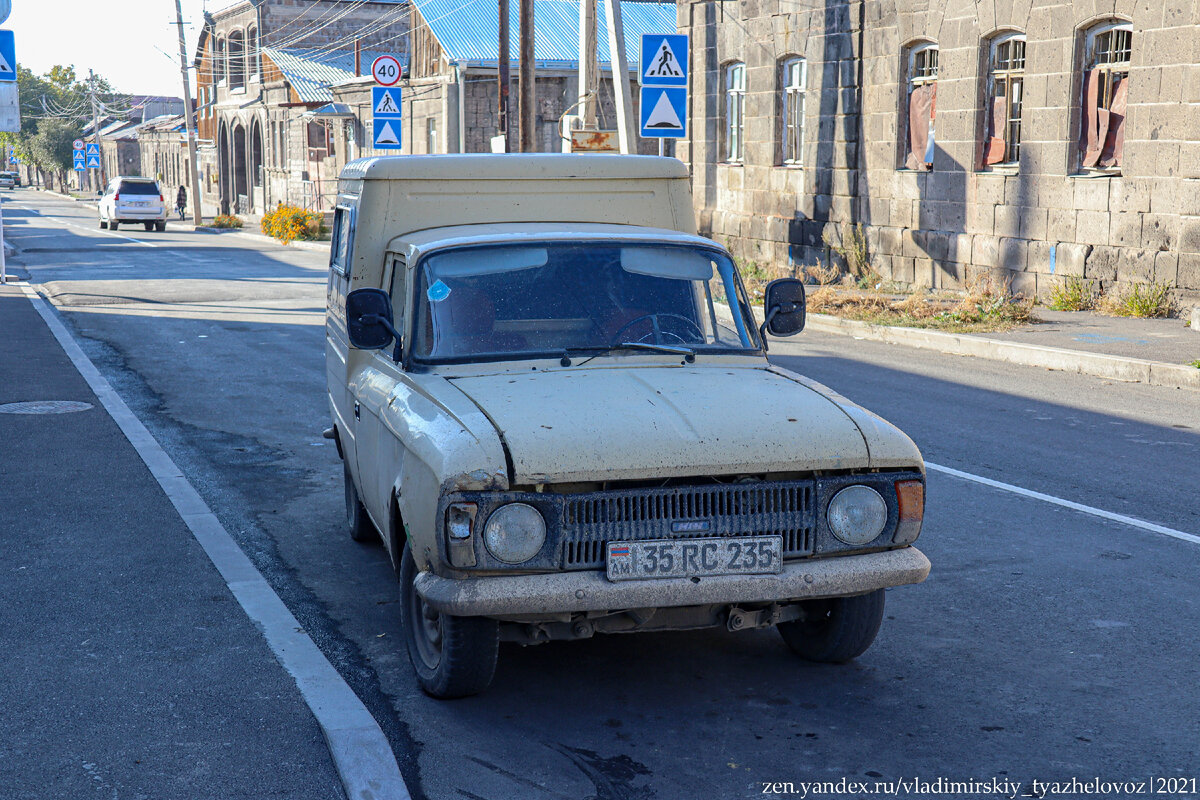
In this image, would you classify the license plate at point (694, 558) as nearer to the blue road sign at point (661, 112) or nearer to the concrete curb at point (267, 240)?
the blue road sign at point (661, 112)

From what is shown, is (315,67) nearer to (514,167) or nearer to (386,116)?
(386,116)

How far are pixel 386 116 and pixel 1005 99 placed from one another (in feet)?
41.2

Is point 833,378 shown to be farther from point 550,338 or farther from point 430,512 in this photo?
point 430,512

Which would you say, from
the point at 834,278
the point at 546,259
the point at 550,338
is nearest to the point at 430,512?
the point at 550,338

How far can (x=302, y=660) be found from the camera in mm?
4941

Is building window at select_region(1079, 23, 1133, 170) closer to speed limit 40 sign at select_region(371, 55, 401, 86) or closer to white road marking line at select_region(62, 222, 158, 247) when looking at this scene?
speed limit 40 sign at select_region(371, 55, 401, 86)

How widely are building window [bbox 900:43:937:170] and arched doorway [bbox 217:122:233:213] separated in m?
49.5

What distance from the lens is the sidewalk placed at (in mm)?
3951

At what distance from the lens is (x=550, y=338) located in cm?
523

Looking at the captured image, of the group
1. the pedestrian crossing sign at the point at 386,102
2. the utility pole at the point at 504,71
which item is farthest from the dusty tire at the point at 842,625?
the pedestrian crossing sign at the point at 386,102

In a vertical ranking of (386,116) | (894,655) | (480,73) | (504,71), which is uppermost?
(480,73)

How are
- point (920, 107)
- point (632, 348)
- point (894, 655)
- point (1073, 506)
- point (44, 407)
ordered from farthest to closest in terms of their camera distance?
point (920, 107) → point (44, 407) → point (1073, 506) → point (632, 348) → point (894, 655)

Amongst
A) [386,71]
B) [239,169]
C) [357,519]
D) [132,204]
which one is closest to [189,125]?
[132,204]

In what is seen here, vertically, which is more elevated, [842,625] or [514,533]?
[514,533]
